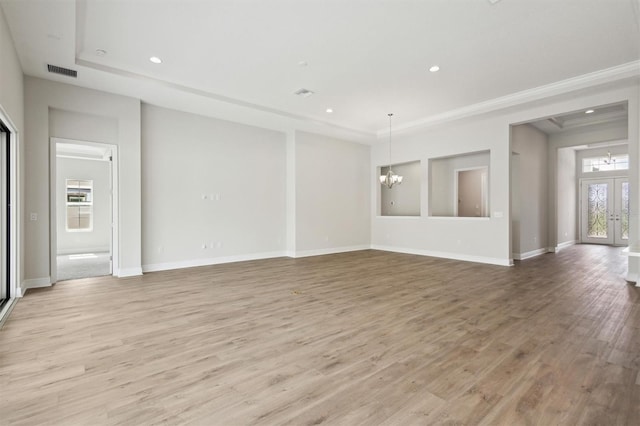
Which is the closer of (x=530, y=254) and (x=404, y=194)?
(x=530, y=254)

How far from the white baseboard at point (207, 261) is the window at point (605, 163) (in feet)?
34.1

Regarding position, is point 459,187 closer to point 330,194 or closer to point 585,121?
point 585,121

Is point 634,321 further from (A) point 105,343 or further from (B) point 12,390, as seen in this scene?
(B) point 12,390

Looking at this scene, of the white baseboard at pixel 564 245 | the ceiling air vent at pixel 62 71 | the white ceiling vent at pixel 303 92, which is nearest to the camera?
the ceiling air vent at pixel 62 71

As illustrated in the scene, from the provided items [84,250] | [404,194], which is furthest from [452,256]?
[84,250]

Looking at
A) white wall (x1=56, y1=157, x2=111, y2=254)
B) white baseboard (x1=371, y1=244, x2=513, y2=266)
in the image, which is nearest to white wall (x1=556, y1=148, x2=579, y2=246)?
white baseboard (x1=371, y1=244, x2=513, y2=266)

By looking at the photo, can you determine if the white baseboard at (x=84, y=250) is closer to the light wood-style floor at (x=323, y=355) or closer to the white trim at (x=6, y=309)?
the light wood-style floor at (x=323, y=355)

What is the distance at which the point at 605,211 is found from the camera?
981 cm

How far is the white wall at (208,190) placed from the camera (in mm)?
5914

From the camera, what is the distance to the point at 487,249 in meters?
6.79

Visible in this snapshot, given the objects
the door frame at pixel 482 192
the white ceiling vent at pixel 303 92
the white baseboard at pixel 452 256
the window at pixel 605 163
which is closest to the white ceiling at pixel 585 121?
the door frame at pixel 482 192

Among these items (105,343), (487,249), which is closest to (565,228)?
(487,249)

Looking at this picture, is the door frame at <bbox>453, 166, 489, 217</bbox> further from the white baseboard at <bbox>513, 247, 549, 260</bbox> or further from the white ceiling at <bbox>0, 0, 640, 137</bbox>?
the white ceiling at <bbox>0, 0, 640, 137</bbox>

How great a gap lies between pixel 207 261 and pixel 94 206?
16.7 ft
